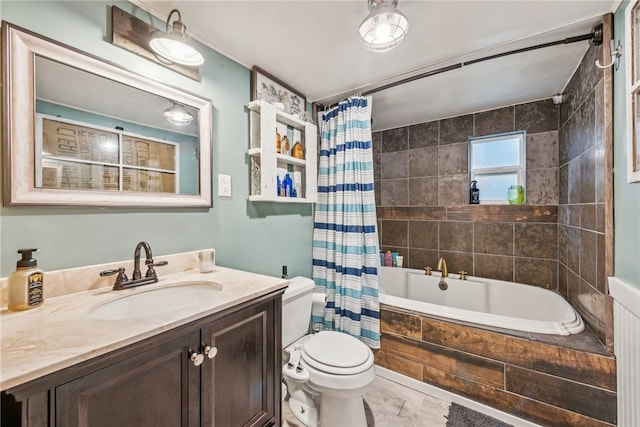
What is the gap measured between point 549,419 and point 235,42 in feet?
9.01

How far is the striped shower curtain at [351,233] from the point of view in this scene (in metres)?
1.96

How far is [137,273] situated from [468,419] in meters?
1.96

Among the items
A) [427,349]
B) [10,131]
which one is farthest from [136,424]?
[427,349]

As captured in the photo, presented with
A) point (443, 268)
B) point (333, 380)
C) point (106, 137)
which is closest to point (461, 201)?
point (443, 268)

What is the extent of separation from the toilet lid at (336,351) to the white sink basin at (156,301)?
66 centimetres

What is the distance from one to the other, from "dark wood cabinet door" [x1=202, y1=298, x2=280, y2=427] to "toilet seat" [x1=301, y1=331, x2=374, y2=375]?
0.27m

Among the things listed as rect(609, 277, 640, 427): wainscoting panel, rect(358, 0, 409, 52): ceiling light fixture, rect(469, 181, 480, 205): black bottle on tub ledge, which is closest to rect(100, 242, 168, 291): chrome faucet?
rect(358, 0, 409, 52): ceiling light fixture

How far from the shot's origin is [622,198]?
123cm

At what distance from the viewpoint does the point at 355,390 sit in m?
1.29

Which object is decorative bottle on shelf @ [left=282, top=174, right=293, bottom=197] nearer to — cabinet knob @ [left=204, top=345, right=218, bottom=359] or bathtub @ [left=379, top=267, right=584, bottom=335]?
bathtub @ [left=379, top=267, right=584, bottom=335]

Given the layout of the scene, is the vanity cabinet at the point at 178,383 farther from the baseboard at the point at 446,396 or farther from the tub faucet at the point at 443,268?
the tub faucet at the point at 443,268

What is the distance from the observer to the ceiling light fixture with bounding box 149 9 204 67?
1140 millimetres

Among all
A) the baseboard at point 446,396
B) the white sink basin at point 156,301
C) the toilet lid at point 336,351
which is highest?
the white sink basin at point 156,301

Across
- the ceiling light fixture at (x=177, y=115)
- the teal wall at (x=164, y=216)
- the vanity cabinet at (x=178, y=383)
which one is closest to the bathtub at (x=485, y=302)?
the teal wall at (x=164, y=216)
